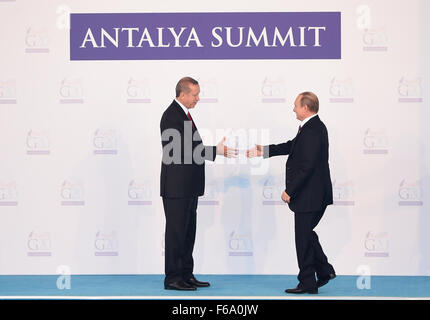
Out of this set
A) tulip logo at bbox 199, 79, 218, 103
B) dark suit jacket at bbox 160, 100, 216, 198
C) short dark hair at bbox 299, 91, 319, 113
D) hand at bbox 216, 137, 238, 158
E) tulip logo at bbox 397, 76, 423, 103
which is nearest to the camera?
short dark hair at bbox 299, 91, 319, 113

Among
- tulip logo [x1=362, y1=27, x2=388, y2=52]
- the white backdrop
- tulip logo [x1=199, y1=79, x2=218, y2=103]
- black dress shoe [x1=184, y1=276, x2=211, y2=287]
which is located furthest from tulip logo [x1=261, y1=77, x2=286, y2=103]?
black dress shoe [x1=184, y1=276, x2=211, y2=287]

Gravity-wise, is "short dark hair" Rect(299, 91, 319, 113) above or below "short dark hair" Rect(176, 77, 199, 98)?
below

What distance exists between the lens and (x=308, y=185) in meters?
6.15

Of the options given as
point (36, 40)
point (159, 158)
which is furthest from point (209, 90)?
point (36, 40)

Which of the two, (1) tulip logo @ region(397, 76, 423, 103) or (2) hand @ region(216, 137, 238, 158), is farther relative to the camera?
(1) tulip logo @ region(397, 76, 423, 103)

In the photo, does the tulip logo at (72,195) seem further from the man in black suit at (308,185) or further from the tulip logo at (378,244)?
the tulip logo at (378,244)

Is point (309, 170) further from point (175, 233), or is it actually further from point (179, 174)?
point (175, 233)

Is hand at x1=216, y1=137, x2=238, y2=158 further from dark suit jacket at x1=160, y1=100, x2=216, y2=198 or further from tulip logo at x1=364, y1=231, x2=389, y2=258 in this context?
tulip logo at x1=364, y1=231, x2=389, y2=258

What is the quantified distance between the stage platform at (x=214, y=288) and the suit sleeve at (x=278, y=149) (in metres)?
1.14

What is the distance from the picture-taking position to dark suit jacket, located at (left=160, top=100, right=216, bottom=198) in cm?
634

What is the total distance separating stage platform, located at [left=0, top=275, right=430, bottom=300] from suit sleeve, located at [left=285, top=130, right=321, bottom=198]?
86cm

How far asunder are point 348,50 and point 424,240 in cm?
189
